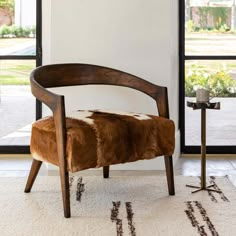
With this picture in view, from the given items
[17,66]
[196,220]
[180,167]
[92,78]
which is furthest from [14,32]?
[196,220]

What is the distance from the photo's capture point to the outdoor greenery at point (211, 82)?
12.5 feet

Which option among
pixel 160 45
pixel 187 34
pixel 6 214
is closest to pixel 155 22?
pixel 160 45

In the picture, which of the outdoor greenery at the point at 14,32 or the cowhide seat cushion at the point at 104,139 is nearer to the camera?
the cowhide seat cushion at the point at 104,139

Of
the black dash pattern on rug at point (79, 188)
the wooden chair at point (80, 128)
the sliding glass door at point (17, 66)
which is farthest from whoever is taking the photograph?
the sliding glass door at point (17, 66)

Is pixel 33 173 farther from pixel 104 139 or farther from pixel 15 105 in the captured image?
pixel 15 105

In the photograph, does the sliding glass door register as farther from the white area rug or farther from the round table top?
the round table top

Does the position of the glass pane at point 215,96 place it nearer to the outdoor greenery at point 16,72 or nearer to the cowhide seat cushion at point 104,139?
the cowhide seat cushion at point 104,139

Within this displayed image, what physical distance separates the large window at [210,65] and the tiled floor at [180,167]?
0.83ft

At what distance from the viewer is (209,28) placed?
383 cm

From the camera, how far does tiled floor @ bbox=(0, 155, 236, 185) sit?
127 inches

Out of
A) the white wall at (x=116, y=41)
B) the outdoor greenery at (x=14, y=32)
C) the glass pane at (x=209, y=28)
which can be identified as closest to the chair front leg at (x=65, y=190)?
the white wall at (x=116, y=41)

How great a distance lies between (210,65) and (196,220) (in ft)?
6.28

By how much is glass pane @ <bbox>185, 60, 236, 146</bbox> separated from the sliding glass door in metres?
1.33

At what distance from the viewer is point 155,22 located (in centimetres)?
332
